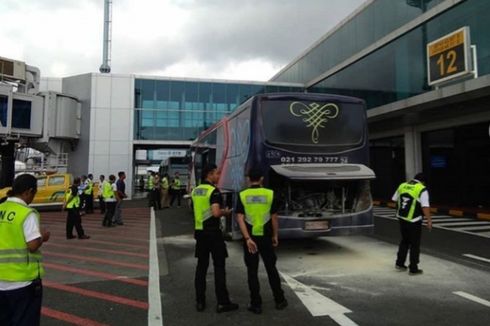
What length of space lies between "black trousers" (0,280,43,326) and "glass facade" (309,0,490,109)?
53.4 feet

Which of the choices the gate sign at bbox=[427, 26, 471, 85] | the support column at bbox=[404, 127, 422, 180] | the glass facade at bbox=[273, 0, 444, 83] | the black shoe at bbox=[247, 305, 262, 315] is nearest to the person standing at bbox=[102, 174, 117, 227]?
the black shoe at bbox=[247, 305, 262, 315]

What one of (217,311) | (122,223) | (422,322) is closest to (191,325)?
(217,311)

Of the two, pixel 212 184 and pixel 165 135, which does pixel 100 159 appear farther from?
pixel 212 184

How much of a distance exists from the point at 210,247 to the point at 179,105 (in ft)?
94.0

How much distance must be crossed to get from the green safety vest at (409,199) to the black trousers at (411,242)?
0.13m

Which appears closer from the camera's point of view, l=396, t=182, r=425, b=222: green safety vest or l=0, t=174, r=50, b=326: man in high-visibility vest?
l=0, t=174, r=50, b=326: man in high-visibility vest

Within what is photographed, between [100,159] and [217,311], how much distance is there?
90.8 ft

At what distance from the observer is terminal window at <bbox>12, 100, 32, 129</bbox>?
2681cm

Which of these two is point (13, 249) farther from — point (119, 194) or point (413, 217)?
point (119, 194)

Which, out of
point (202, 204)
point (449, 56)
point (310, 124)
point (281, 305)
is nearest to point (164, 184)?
point (310, 124)

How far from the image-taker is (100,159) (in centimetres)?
3056

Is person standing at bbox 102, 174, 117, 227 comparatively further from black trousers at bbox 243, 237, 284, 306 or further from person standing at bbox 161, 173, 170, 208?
black trousers at bbox 243, 237, 284, 306

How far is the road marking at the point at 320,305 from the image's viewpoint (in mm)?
4770

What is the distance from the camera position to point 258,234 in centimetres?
512
